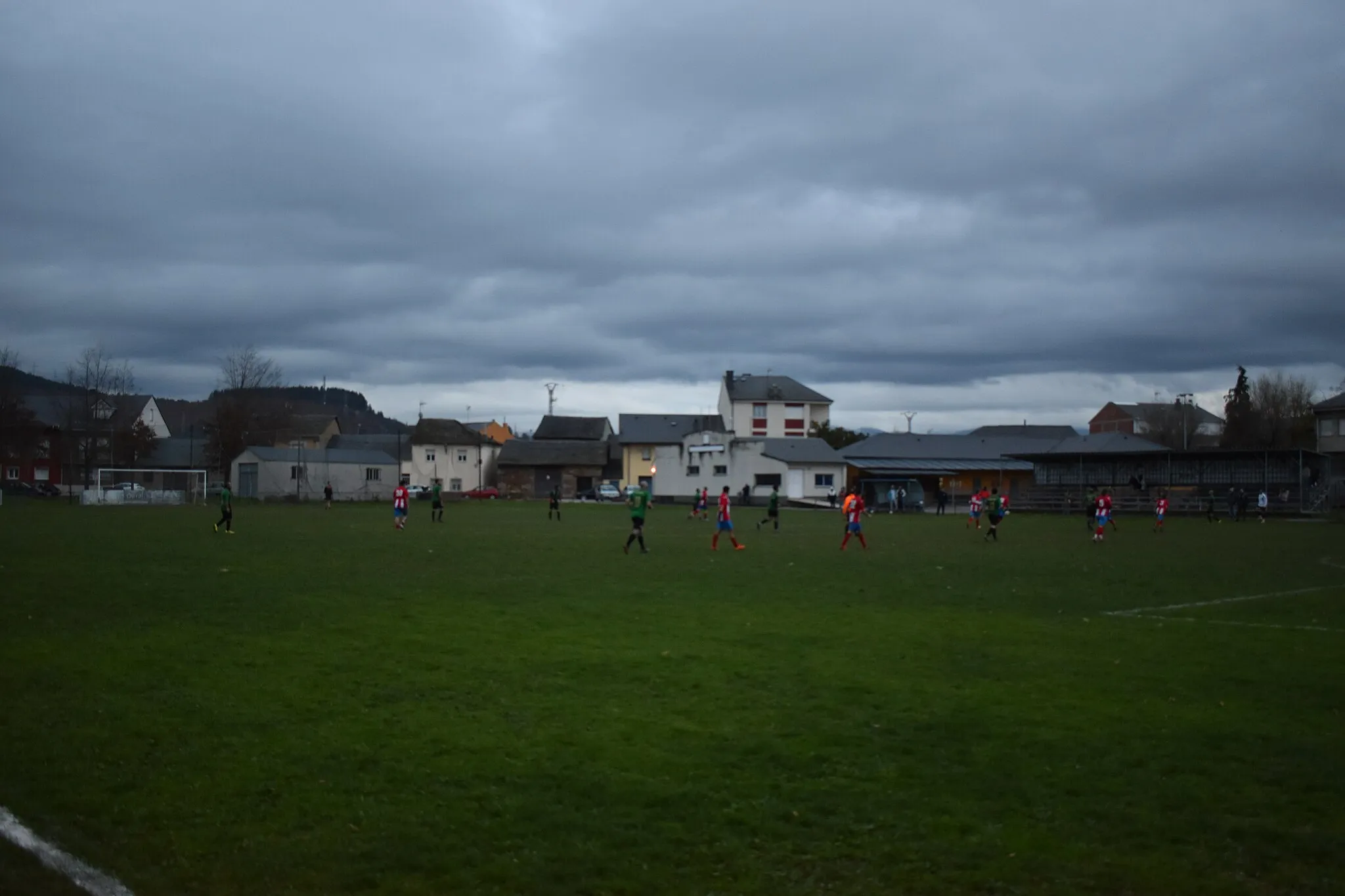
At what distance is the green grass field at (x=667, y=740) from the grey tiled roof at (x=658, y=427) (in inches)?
3536

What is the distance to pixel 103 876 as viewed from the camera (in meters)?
6.12

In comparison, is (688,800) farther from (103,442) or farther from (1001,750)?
(103,442)

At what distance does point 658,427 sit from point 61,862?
10712 cm

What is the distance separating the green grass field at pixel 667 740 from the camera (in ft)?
20.9

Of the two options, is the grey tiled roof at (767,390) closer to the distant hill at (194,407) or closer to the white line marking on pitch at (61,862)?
the distant hill at (194,407)

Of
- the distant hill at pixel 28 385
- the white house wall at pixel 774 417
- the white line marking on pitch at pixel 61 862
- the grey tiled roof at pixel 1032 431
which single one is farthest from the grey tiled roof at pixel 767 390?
the white line marking on pitch at pixel 61 862

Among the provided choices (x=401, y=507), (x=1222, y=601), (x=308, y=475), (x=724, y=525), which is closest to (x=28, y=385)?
(x=308, y=475)

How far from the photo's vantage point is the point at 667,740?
29.3 ft

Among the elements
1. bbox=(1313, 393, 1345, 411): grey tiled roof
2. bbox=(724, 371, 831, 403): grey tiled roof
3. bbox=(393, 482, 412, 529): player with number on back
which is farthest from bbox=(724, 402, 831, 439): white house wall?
bbox=(393, 482, 412, 529): player with number on back

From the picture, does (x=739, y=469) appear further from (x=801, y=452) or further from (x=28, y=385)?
(x=28, y=385)

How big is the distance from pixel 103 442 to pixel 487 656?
99.2 metres

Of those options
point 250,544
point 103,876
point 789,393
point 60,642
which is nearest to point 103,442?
point 789,393

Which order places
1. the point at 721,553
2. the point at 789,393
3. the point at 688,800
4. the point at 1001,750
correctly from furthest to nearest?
the point at 789,393 → the point at 721,553 → the point at 1001,750 → the point at 688,800

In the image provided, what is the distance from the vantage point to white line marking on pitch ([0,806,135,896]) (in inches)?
235
